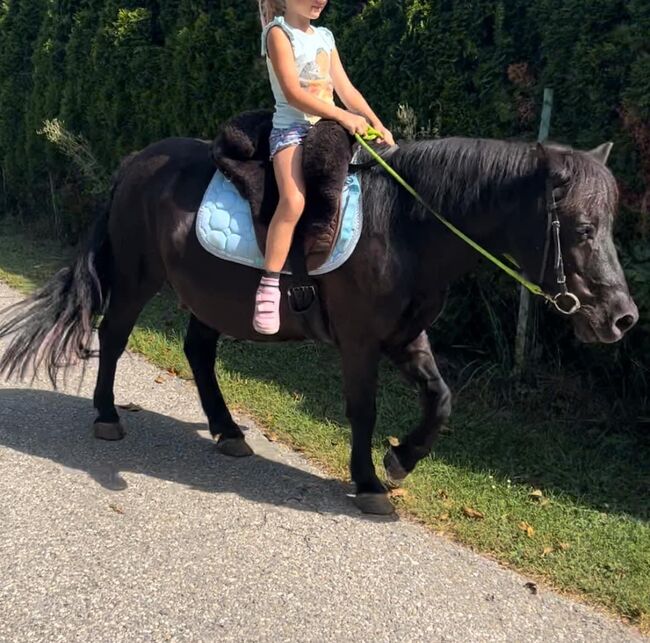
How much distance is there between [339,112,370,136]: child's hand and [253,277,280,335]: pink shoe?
2.55 ft

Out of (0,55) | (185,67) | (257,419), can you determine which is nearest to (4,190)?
(0,55)

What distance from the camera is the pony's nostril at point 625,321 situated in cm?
327

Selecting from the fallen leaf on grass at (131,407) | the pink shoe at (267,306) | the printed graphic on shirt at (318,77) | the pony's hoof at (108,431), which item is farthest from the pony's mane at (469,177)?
the fallen leaf on grass at (131,407)

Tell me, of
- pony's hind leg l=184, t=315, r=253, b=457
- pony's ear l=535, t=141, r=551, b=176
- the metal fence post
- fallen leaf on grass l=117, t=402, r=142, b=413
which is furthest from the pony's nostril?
fallen leaf on grass l=117, t=402, r=142, b=413

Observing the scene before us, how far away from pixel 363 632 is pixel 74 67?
29.5ft

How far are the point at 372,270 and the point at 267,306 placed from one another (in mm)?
523

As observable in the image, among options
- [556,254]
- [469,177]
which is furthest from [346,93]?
[556,254]

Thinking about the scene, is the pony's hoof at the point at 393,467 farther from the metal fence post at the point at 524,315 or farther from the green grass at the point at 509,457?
the metal fence post at the point at 524,315

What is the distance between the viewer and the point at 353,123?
12.2ft

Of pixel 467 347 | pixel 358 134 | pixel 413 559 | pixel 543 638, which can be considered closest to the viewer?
pixel 543 638

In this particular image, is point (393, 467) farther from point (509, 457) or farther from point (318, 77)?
point (318, 77)

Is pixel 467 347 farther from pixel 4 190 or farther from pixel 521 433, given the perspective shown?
pixel 4 190

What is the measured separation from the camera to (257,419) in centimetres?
513

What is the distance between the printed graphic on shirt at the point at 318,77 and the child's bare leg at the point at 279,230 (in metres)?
0.29
